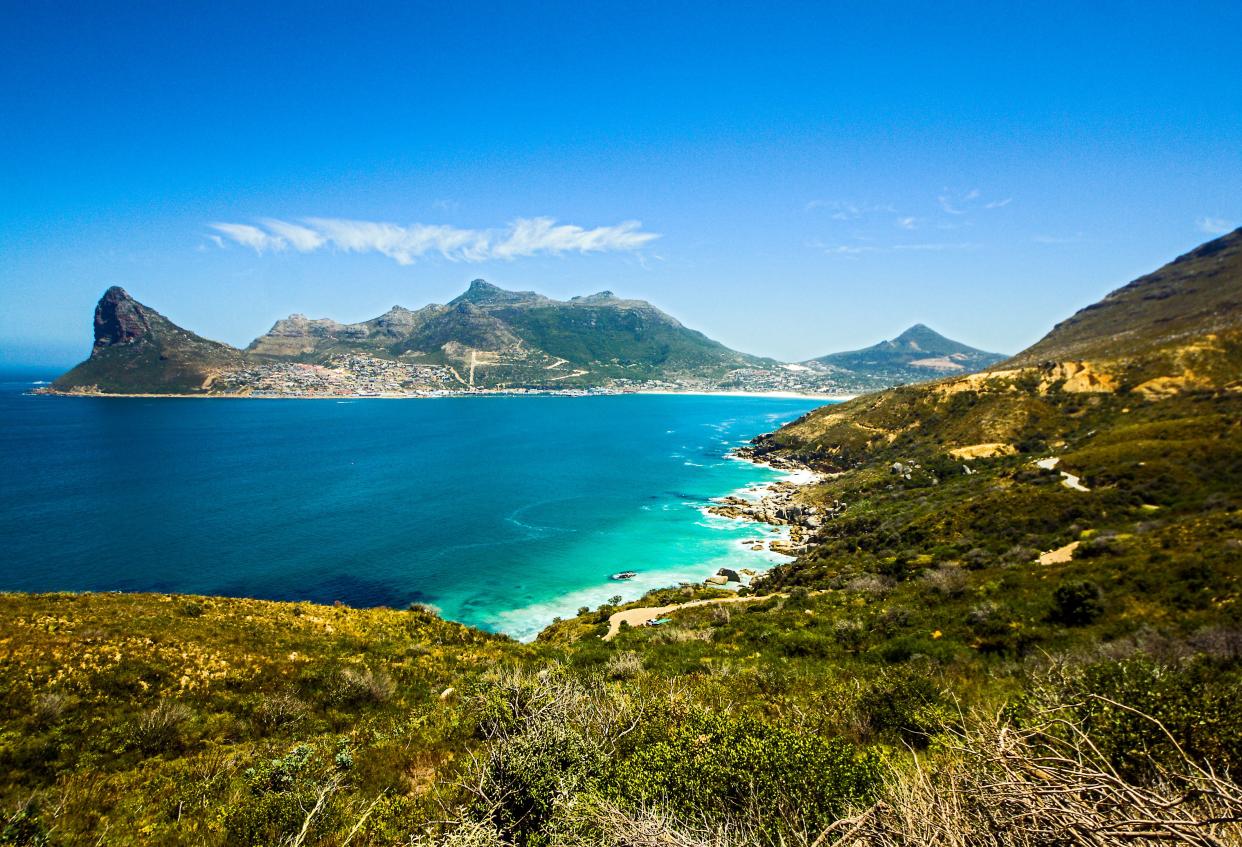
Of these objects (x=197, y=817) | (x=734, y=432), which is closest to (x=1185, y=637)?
(x=197, y=817)

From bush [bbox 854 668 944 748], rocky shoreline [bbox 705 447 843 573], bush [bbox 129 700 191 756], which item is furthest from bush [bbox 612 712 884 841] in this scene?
rocky shoreline [bbox 705 447 843 573]

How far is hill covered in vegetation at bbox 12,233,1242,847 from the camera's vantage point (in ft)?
16.2

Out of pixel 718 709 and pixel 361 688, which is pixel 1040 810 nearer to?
pixel 718 709

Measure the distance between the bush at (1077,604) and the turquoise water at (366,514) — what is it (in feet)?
86.9

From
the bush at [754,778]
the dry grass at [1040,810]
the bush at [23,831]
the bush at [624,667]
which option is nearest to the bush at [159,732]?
the bush at [23,831]

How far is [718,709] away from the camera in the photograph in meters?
9.98

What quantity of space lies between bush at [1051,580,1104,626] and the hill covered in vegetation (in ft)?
0.34

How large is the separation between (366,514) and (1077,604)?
2348 inches

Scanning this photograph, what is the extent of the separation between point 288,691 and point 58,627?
7.92 m

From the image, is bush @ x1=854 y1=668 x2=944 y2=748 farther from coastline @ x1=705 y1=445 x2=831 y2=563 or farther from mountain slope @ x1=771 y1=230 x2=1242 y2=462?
mountain slope @ x1=771 y1=230 x2=1242 y2=462

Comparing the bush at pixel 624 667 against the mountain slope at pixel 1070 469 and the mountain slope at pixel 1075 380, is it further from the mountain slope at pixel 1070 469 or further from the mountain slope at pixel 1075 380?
the mountain slope at pixel 1075 380

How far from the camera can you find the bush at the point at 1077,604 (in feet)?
50.7

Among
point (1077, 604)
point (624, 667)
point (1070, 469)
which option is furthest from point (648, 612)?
point (1070, 469)

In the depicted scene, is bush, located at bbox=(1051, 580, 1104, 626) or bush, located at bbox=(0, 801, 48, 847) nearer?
bush, located at bbox=(0, 801, 48, 847)
